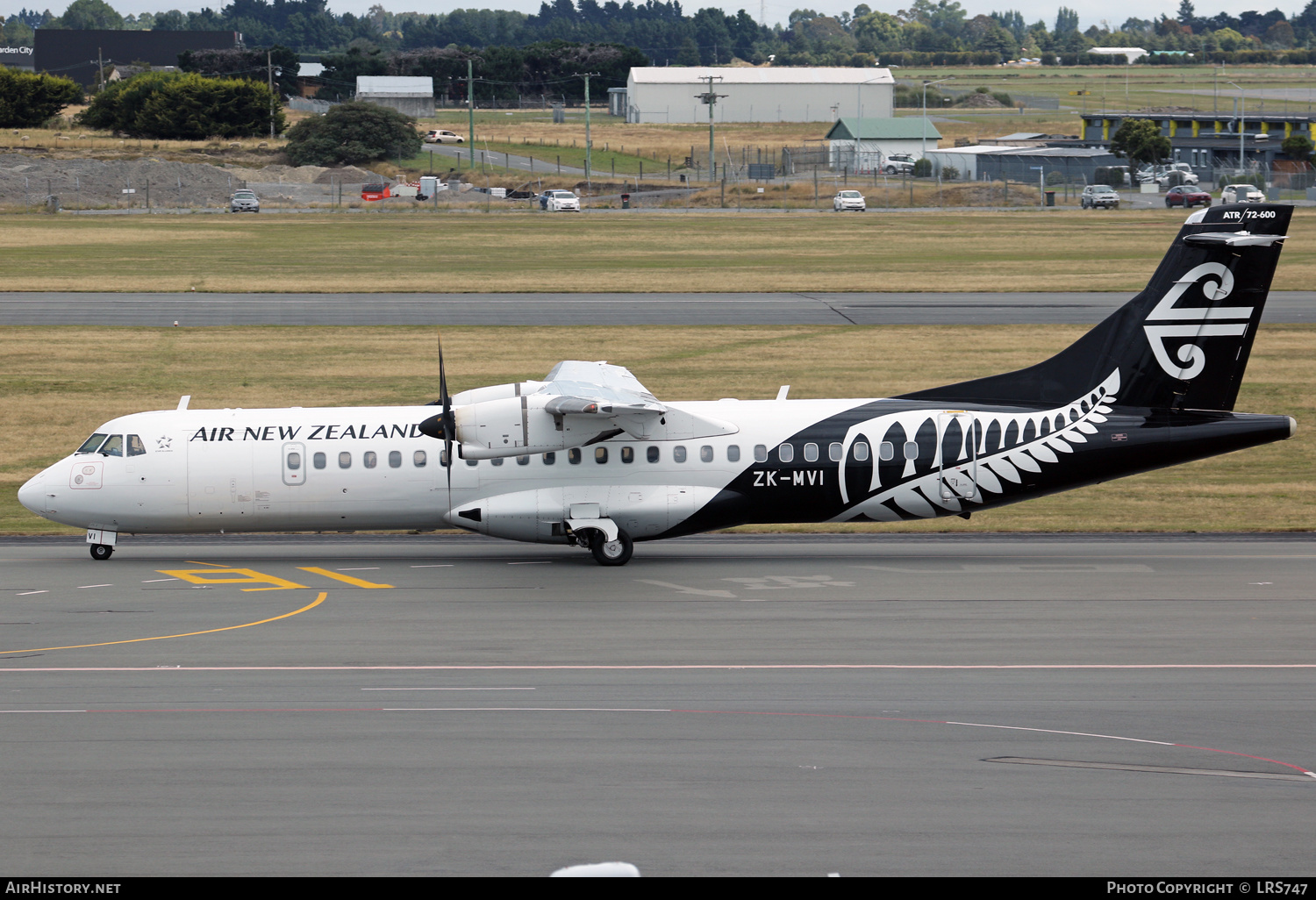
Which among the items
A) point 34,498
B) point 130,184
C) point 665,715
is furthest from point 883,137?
point 665,715

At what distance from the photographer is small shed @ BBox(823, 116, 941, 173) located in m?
148

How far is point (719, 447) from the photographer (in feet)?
81.7

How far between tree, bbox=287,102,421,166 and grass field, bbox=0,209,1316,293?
3608 centimetres

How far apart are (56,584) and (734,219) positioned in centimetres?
7406

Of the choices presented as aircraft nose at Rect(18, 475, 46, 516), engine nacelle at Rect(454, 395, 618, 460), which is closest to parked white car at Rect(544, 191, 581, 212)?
aircraft nose at Rect(18, 475, 46, 516)

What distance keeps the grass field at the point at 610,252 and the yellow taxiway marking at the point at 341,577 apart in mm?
36111

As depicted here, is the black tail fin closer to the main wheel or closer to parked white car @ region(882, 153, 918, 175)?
the main wheel

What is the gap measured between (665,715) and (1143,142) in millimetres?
120374

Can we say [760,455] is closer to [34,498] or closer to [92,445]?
[92,445]

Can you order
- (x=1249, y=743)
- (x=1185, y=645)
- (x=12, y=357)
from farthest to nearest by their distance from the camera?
(x=12, y=357)
(x=1185, y=645)
(x=1249, y=743)

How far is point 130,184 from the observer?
11325 cm

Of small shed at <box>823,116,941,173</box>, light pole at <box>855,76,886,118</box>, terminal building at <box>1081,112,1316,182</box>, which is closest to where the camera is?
terminal building at <box>1081,112,1316,182</box>

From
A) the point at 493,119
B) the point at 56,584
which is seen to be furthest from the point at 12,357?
the point at 493,119

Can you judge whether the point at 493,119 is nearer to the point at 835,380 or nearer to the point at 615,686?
the point at 835,380
